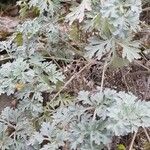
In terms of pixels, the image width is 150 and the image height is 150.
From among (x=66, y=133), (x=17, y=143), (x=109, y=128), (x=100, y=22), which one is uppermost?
(x=100, y=22)

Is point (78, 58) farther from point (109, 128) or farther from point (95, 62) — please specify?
point (109, 128)

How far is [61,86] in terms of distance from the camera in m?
2.16

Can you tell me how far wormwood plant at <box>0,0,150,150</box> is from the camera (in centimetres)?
166

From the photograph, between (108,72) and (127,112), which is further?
(108,72)

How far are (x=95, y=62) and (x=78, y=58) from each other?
289 mm

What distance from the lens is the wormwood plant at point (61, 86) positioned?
1660 mm

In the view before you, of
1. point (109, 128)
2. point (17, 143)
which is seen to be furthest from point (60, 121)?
point (109, 128)

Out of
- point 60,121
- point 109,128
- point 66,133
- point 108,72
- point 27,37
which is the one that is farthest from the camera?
point 108,72

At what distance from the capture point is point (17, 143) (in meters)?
1.97

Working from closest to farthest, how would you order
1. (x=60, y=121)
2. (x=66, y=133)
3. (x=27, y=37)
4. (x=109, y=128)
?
(x=109, y=128)
(x=66, y=133)
(x=60, y=121)
(x=27, y=37)

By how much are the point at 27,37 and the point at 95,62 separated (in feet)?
1.18

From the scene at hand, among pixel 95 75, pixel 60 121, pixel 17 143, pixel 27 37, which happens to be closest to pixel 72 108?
pixel 60 121

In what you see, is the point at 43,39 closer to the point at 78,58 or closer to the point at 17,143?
the point at 78,58

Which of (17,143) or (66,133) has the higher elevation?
(66,133)
